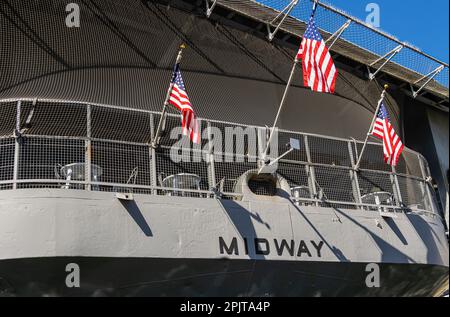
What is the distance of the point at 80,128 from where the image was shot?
33.9 feet

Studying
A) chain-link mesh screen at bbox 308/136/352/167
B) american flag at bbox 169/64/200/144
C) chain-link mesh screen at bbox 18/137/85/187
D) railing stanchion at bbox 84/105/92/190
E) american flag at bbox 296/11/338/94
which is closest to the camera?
chain-link mesh screen at bbox 18/137/85/187

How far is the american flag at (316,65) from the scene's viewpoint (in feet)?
36.7

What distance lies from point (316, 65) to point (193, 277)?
4639 millimetres

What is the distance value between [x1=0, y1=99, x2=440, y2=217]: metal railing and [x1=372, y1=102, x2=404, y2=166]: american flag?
59 cm

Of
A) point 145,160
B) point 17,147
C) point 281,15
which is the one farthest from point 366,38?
point 17,147

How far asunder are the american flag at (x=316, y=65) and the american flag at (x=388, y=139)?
1.85 meters

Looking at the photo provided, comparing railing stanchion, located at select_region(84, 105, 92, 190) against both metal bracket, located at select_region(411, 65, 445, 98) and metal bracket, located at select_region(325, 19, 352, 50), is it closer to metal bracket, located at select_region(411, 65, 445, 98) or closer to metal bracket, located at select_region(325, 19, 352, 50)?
metal bracket, located at select_region(325, 19, 352, 50)

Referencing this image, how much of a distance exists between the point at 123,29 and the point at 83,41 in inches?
38.2

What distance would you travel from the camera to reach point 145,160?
1034cm

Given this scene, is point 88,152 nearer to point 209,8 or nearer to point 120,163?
point 120,163

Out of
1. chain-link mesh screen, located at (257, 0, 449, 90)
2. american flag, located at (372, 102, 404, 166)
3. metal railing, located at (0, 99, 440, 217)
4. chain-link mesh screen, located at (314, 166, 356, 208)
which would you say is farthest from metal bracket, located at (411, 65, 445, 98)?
chain-link mesh screen, located at (314, 166, 356, 208)

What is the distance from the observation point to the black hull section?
9.05m

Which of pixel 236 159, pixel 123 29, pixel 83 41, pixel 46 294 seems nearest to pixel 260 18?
pixel 123 29
